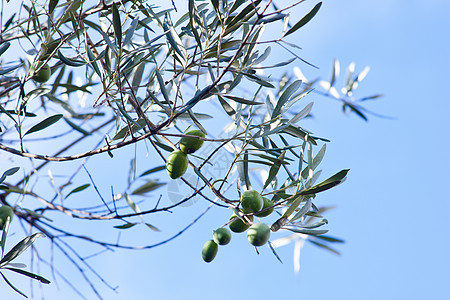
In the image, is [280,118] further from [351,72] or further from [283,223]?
[351,72]

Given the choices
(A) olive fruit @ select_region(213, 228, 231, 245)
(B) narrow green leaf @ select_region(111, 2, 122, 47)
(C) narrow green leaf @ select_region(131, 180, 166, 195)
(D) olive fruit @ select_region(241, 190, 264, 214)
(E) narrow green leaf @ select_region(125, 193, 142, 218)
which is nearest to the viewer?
(B) narrow green leaf @ select_region(111, 2, 122, 47)

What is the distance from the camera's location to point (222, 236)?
1149mm

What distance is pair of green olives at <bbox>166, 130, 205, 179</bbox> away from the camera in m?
1.08

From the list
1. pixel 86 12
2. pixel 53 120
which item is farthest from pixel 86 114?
pixel 53 120

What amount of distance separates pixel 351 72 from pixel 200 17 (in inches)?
39.4

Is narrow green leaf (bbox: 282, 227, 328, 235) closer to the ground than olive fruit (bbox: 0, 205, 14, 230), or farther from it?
closer to the ground

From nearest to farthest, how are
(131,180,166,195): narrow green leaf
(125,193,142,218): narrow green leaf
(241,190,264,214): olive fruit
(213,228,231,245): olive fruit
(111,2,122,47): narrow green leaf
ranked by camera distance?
1. (111,2,122,47): narrow green leaf
2. (241,190,264,214): olive fruit
3. (213,228,231,245): olive fruit
4. (125,193,142,218): narrow green leaf
5. (131,180,166,195): narrow green leaf

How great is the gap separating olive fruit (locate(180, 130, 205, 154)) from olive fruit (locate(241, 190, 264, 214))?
0.60 ft

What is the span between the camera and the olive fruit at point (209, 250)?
1177 millimetres

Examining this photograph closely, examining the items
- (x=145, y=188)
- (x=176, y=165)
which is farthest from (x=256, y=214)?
(x=145, y=188)

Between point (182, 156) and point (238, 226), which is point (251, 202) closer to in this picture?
point (238, 226)

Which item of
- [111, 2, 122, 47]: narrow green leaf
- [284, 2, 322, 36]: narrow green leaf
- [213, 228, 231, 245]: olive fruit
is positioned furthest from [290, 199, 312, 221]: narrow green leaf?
[111, 2, 122, 47]: narrow green leaf

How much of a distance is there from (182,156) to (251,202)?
21cm

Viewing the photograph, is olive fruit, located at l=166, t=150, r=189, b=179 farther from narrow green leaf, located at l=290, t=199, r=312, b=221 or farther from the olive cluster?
narrow green leaf, located at l=290, t=199, r=312, b=221
